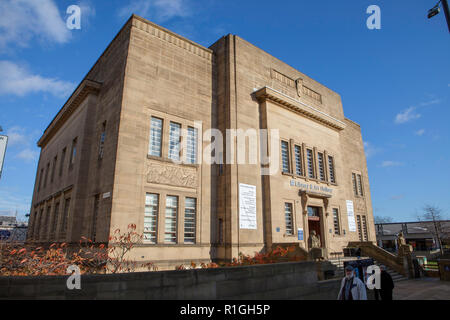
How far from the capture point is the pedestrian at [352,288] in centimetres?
638

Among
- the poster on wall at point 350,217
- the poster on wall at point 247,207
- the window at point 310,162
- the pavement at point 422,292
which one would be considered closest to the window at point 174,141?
the poster on wall at point 247,207

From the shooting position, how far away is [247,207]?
778 inches

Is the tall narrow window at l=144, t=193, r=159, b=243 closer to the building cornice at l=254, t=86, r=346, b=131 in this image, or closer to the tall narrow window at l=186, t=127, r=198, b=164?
the tall narrow window at l=186, t=127, r=198, b=164

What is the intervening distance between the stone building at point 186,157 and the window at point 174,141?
76 millimetres

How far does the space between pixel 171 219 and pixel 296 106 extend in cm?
1399

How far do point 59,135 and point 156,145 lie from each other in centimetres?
1600

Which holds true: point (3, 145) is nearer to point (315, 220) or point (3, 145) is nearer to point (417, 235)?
point (315, 220)

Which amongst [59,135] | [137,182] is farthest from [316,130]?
[59,135]

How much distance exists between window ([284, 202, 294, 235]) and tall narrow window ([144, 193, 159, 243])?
32.1ft

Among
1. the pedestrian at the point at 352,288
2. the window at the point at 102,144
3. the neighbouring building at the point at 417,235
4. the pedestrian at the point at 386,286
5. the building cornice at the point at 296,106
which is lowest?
the pedestrian at the point at 386,286

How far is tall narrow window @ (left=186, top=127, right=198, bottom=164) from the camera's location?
64.5 feet

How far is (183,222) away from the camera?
1814 cm

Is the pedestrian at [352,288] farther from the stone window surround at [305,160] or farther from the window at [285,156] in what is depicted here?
the window at [285,156]
